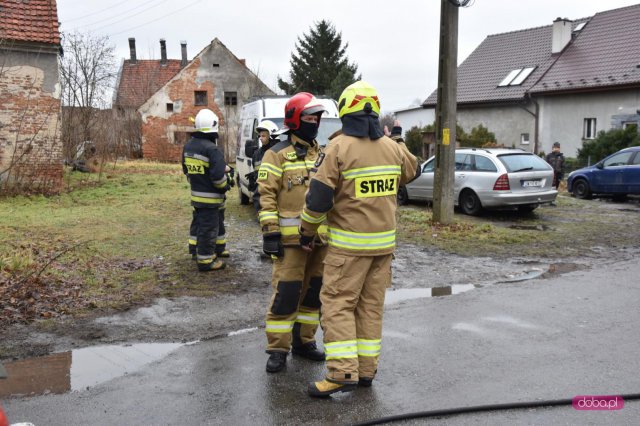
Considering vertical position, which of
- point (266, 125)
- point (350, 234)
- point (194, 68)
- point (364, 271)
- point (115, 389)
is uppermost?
point (194, 68)

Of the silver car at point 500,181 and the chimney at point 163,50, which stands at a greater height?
the chimney at point 163,50

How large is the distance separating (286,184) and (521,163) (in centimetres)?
977

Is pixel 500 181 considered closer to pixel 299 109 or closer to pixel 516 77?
pixel 299 109

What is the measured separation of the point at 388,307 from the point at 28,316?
3.67 m

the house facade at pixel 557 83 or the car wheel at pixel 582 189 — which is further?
the house facade at pixel 557 83

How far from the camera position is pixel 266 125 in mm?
9281

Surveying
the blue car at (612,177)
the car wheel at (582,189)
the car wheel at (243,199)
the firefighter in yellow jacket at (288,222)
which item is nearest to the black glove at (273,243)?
the firefighter in yellow jacket at (288,222)

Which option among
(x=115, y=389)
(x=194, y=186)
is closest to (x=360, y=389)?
(x=115, y=389)

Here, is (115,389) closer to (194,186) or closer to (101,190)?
(194,186)

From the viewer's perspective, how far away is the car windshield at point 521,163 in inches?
517

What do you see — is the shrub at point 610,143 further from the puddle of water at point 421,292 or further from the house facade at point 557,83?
the puddle of water at point 421,292

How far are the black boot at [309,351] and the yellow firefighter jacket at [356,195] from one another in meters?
1.09

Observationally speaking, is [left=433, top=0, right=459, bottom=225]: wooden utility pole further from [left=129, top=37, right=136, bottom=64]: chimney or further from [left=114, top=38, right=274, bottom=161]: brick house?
[left=129, top=37, right=136, bottom=64]: chimney

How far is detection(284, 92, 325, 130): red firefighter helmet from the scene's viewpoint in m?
4.64
